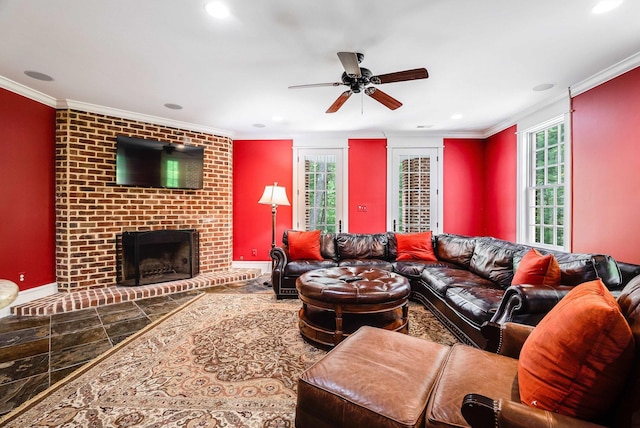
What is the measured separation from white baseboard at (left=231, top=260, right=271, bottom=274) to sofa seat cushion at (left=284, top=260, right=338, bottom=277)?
149 cm

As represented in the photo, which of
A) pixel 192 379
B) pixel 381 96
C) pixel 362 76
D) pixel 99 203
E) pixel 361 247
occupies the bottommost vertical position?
pixel 192 379

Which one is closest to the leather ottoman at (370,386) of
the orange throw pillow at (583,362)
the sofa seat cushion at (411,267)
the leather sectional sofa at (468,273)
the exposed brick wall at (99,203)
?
the orange throw pillow at (583,362)

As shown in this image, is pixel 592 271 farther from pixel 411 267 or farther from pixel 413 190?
pixel 413 190

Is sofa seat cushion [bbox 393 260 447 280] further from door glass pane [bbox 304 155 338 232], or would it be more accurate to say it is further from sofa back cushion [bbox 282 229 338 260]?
door glass pane [bbox 304 155 338 232]

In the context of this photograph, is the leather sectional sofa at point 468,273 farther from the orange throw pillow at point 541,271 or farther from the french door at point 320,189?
the french door at point 320,189

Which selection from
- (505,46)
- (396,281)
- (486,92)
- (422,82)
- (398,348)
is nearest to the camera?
(398,348)

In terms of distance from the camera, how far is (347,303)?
2174 millimetres

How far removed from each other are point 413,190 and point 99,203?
4.96 metres

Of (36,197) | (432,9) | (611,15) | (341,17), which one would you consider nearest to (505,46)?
(611,15)

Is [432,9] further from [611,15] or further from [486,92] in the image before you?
[486,92]

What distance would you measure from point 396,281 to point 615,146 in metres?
2.60

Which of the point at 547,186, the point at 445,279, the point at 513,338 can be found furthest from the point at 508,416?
the point at 547,186

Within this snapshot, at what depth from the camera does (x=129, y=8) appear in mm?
1890

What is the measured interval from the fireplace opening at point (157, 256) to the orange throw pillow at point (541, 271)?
429 centimetres
